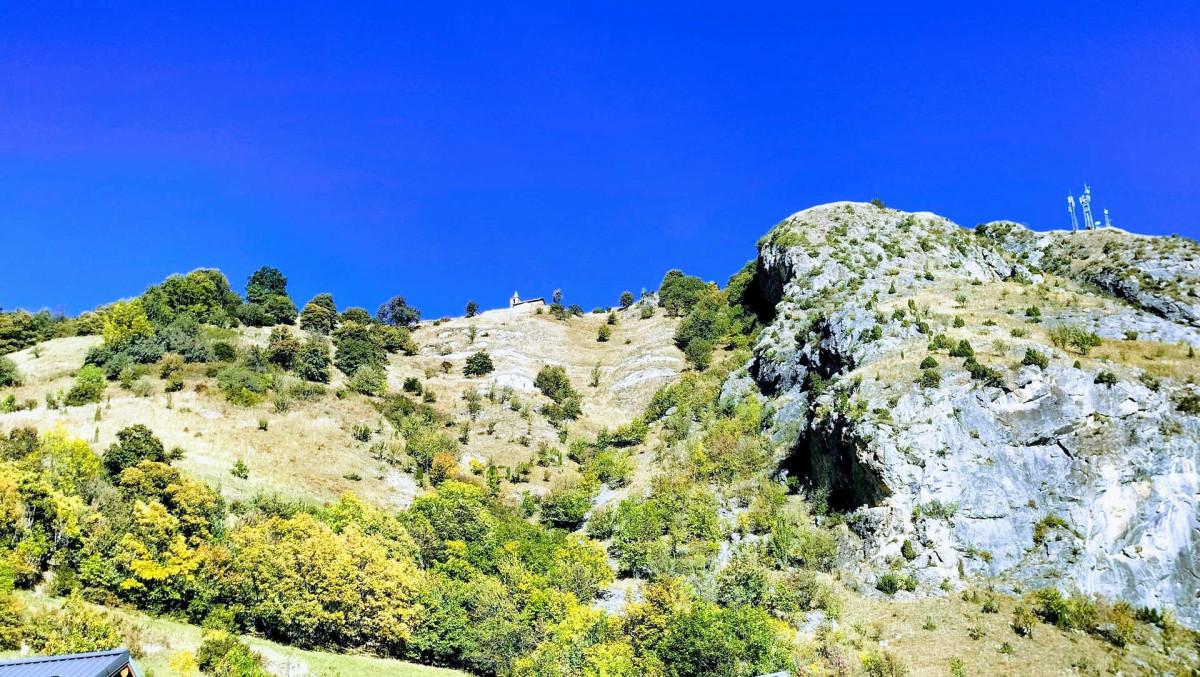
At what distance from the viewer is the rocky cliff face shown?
38.2m

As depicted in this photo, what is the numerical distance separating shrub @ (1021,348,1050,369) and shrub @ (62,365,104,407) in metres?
72.4

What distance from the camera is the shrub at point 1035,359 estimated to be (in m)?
44.8

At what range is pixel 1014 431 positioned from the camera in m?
43.1

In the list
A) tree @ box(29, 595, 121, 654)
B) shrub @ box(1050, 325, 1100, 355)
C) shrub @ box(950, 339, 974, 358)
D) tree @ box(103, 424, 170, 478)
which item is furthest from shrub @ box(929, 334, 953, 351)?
tree @ box(103, 424, 170, 478)

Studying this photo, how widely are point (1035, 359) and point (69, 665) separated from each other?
49.0 m

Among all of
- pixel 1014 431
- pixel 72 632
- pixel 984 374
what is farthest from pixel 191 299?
pixel 1014 431

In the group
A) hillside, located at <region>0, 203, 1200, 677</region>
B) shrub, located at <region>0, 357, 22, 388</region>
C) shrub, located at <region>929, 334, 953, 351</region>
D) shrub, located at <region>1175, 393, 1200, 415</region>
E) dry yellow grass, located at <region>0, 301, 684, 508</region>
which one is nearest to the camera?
hillside, located at <region>0, 203, 1200, 677</region>

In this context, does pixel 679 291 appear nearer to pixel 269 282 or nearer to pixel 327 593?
pixel 269 282

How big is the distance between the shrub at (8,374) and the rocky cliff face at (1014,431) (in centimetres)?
6956

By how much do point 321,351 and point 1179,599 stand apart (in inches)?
2990

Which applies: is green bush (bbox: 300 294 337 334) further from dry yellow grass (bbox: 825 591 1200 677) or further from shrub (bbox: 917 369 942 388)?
dry yellow grass (bbox: 825 591 1200 677)

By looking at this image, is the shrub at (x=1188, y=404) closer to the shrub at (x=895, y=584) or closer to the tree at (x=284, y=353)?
the shrub at (x=895, y=584)

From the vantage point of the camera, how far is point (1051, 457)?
41.6 metres

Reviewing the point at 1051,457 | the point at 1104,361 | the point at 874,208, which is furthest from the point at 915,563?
the point at 874,208
